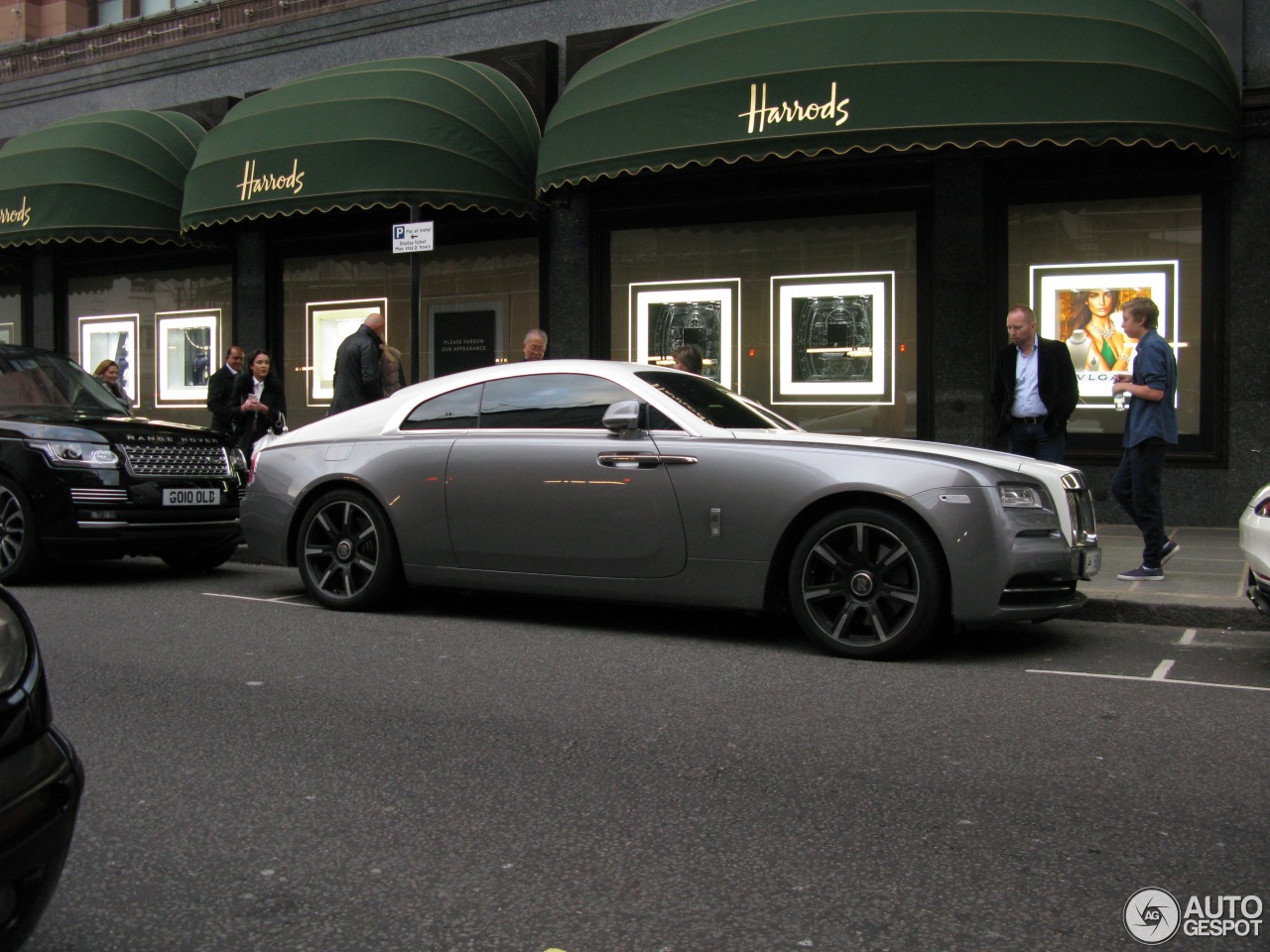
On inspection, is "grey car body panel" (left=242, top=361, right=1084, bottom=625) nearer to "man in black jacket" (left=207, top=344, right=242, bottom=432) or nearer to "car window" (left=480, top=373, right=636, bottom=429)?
"car window" (left=480, top=373, right=636, bottom=429)

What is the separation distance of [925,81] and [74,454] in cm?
704

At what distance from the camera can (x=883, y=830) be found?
3549 mm

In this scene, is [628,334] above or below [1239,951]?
above

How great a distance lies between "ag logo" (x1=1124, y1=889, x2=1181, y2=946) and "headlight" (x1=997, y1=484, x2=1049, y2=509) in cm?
303

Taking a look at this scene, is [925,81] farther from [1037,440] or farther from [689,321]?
[689,321]

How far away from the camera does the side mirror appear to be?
6484 mm

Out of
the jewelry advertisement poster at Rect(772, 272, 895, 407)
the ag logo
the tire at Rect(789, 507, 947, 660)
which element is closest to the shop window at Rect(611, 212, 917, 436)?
the jewelry advertisement poster at Rect(772, 272, 895, 407)

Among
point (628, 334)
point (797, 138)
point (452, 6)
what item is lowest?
point (628, 334)

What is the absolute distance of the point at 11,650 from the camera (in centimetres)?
236

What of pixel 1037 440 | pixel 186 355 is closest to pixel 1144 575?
pixel 1037 440

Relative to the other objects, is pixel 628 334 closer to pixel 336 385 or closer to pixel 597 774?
pixel 336 385

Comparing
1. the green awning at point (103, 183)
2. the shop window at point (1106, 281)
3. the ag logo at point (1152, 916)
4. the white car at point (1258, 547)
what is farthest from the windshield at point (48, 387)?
the ag logo at point (1152, 916)

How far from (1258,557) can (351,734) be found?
4045 millimetres

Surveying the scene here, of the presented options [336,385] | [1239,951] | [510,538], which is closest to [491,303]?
[336,385]
